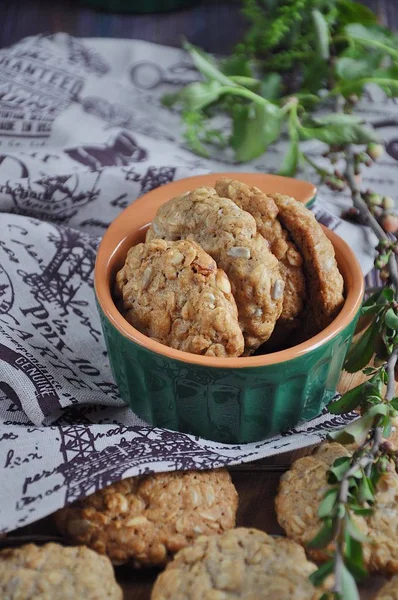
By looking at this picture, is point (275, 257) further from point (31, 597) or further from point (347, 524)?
point (31, 597)

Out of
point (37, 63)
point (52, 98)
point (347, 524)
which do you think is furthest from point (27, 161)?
point (347, 524)

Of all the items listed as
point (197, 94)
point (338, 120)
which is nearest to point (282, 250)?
point (338, 120)

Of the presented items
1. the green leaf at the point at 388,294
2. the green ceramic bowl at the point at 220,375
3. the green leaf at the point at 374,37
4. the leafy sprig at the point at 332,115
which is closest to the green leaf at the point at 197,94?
the leafy sprig at the point at 332,115

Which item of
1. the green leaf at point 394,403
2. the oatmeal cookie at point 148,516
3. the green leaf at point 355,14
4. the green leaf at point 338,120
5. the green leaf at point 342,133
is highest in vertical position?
the green leaf at point 355,14

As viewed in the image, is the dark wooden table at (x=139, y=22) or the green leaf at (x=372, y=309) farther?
the dark wooden table at (x=139, y=22)

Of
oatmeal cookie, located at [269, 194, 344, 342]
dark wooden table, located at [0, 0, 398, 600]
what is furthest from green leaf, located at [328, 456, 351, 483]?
dark wooden table, located at [0, 0, 398, 600]

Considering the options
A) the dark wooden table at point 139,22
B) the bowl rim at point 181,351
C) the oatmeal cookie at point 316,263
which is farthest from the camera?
the dark wooden table at point 139,22

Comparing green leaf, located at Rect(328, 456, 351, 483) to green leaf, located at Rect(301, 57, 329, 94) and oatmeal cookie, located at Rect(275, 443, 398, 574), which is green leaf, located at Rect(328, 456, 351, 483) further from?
green leaf, located at Rect(301, 57, 329, 94)

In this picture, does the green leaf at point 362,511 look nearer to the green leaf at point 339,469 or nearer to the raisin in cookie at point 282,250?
the green leaf at point 339,469
